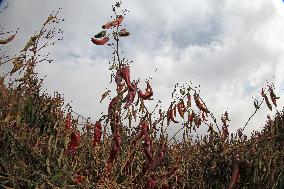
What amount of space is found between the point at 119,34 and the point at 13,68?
1.60 m

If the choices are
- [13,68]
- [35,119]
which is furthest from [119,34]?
[35,119]

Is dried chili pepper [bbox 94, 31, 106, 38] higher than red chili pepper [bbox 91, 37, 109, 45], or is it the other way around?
red chili pepper [bbox 91, 37, 109, 45]

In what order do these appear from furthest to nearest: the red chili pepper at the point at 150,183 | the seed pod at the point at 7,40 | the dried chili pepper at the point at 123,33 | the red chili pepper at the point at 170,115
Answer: the red chili pepper at the point at 170,115 → the red chili pepper at the point at 150,183 → the seed pod at the point at 7,40 → the dried chili pepper at the point at 123,33

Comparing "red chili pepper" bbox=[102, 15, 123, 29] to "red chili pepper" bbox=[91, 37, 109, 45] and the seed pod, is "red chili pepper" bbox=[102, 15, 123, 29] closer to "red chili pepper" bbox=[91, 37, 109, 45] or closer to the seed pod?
"red chili pepper" bbox=[91, 37, 109, 45]

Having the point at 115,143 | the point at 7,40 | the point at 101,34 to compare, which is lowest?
the point at 115,143

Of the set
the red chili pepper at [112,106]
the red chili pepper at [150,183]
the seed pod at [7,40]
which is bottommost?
the red chili pepper at [150,183]

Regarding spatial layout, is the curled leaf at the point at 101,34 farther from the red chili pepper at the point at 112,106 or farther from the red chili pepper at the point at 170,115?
the red chili pepper at the point at 170,115

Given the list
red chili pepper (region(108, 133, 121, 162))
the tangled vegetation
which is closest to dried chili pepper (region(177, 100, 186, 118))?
the tangled vegetation

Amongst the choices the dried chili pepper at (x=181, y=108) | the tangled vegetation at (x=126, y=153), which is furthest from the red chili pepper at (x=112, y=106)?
the dried chili pepper at (x=181, y=108)

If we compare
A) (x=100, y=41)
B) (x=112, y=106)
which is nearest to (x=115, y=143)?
(x=112, y=106)

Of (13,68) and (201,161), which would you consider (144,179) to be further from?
(13,68)

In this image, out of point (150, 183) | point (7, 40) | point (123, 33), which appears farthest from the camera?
point (150, 183)

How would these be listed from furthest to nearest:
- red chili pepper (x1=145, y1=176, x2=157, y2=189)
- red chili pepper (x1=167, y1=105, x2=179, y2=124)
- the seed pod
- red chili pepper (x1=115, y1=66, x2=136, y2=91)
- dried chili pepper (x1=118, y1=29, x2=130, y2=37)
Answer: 1. red chili pepper (x1=167, y1=105, x2=179, y2=124)
2. red chili pepper (x1=145, y1=176, x2=157, y2=189)
3. the seed pod
4. dried chili pepper (x1=118, y1=29, x2=130, y2=37)
5. red chili pepper (x1=115, y1=66, x2=136, y2=91)

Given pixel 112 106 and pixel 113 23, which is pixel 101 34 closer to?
pixel 113 23
